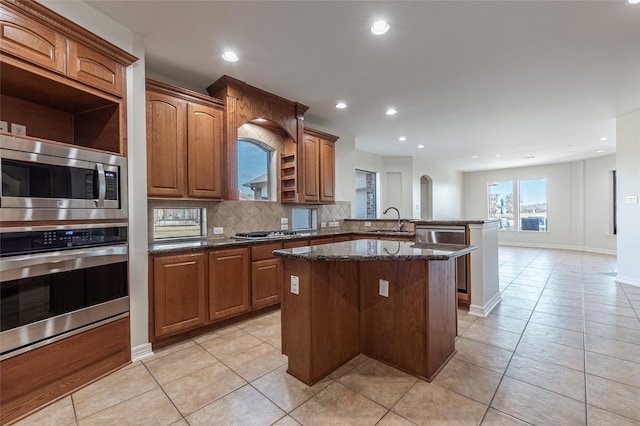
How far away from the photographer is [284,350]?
2133 mm

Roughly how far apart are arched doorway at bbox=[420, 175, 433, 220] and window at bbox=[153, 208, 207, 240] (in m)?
6.94

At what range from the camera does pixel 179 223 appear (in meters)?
3.24

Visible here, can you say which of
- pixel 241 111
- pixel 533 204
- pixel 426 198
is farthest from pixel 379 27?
pixel 533 204

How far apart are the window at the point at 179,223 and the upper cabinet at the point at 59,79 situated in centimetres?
98

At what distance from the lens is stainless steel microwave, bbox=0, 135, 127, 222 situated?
167 cm

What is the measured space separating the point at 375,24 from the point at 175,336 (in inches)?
Result: 127

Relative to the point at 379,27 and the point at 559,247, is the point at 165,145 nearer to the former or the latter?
the point at 379,27

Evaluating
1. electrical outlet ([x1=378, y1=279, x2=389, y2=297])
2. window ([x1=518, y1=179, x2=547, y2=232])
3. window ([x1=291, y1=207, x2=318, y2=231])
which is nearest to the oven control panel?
electrical outlet ([x1=378, y1=279, x2=389, y2=297])

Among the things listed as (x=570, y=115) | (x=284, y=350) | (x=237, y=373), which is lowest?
(x=237, y=373)

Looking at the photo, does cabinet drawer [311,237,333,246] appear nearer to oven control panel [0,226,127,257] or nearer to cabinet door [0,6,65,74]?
oven control panel [0,226,127,257]

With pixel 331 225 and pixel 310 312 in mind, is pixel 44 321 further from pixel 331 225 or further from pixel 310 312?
pixel 331 225

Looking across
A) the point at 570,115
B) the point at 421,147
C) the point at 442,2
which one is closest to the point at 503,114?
the point at 570,115

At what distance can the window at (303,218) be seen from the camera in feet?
14.8

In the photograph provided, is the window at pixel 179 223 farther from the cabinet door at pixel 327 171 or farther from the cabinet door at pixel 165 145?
the cabinet door at pixel 327 171
